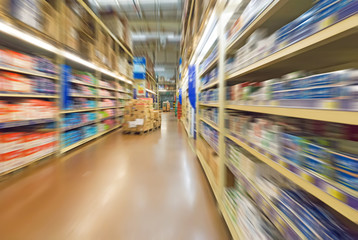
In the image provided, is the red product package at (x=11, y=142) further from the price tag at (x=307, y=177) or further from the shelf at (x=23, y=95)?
the price tag at (x=307, y=177)

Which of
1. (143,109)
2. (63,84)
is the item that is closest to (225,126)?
(63,84)

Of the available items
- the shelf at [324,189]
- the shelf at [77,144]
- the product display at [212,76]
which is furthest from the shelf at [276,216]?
the shelf at [77,144]

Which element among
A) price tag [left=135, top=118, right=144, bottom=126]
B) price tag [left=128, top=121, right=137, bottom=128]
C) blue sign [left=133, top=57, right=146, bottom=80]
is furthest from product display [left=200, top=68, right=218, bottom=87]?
blue sign [left=133, top=57, right=146, bottom=80]

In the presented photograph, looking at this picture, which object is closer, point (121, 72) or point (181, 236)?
point (181, 236)

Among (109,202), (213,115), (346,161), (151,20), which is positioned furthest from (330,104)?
(151,20)

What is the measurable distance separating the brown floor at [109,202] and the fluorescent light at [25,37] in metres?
1.79

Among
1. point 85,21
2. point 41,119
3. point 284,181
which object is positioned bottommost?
point 284,181

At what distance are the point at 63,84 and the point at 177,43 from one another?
7121 millimetres

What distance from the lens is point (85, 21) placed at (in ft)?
11.0

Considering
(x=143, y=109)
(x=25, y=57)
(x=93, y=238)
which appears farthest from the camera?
(x=143, y=109)

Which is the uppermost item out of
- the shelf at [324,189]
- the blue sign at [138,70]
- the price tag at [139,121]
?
the blue sign at [138,70]

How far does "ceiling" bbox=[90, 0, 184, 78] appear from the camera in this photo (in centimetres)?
500

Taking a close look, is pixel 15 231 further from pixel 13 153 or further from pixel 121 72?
pixel 121 72

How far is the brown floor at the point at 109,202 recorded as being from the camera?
3.76 ft
